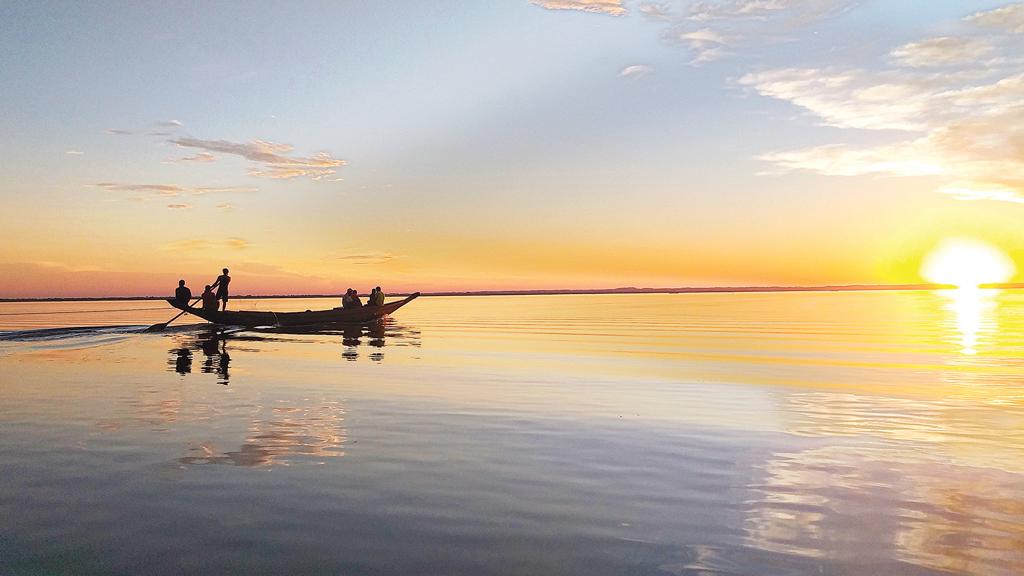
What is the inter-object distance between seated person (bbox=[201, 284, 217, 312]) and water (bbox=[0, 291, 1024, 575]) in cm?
2151

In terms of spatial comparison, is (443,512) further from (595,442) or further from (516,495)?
(595,442)

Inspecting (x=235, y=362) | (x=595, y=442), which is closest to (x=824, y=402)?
(x=595, y=442)

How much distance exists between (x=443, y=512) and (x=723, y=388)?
1375 centimetres

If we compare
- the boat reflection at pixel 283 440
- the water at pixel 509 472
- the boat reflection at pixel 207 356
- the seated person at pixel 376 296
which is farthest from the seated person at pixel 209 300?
the boat reflection at pixel 283 440

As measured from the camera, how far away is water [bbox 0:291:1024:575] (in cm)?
673

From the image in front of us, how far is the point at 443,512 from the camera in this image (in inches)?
315

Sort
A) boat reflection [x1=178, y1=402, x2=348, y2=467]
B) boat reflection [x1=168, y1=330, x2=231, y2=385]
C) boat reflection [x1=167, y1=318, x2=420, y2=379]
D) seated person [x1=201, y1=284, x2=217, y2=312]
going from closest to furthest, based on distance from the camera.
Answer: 1. boat reflection [x1=178, y1=402, x2=348, y2=467]
2. boat reflection [x1=168, y1=330, x2=231, y2=385]
3. boat reflection [x1=167, y1=318, x2=420, y2=379]
4. seated person [x1=201, y1=284, x2=217, y2=312]

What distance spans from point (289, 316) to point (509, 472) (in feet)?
135

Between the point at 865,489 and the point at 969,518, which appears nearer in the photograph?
the point at 969,518

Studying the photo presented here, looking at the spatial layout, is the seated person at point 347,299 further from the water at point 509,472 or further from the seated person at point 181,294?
the water at point 509,472

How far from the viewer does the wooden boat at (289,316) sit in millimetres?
44344

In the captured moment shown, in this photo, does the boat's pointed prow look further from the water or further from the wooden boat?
the water

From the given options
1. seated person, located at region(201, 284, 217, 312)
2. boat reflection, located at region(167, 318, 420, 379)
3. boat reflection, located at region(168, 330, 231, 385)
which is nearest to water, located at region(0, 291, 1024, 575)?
boat reflection, located at region(168, 330, 231, 385)

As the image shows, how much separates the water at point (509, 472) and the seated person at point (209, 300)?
21512 mm
